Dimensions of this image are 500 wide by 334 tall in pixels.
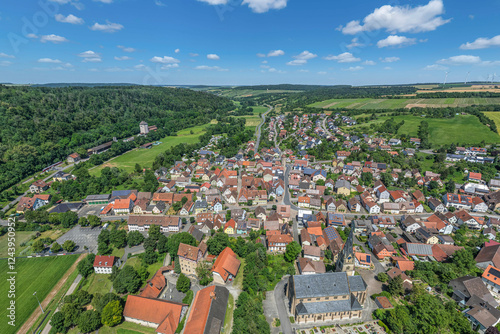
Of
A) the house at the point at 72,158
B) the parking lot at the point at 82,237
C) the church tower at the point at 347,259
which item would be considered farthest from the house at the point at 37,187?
the church tower at the point at 347,259

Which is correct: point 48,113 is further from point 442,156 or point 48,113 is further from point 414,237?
point 442,156

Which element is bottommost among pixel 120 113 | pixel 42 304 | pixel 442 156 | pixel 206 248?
pixel 42 304

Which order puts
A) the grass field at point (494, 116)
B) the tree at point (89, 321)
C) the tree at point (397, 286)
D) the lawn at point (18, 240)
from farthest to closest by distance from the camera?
the grass field at point (494, 116) < the lawn at point (18, 240) < the tree at point (397, 286) < the tree at point (89, 321)

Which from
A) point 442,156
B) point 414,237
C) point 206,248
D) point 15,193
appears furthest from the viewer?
point 442,156

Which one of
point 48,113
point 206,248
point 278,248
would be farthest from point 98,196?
point 48,113

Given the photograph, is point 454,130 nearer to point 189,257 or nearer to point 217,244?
point 217,244

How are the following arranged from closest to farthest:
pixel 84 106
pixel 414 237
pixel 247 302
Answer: pixel 247 302
pixel 414 237
pixel 84 106

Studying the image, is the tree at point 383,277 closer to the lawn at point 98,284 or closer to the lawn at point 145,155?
the lawn at point 98,284
